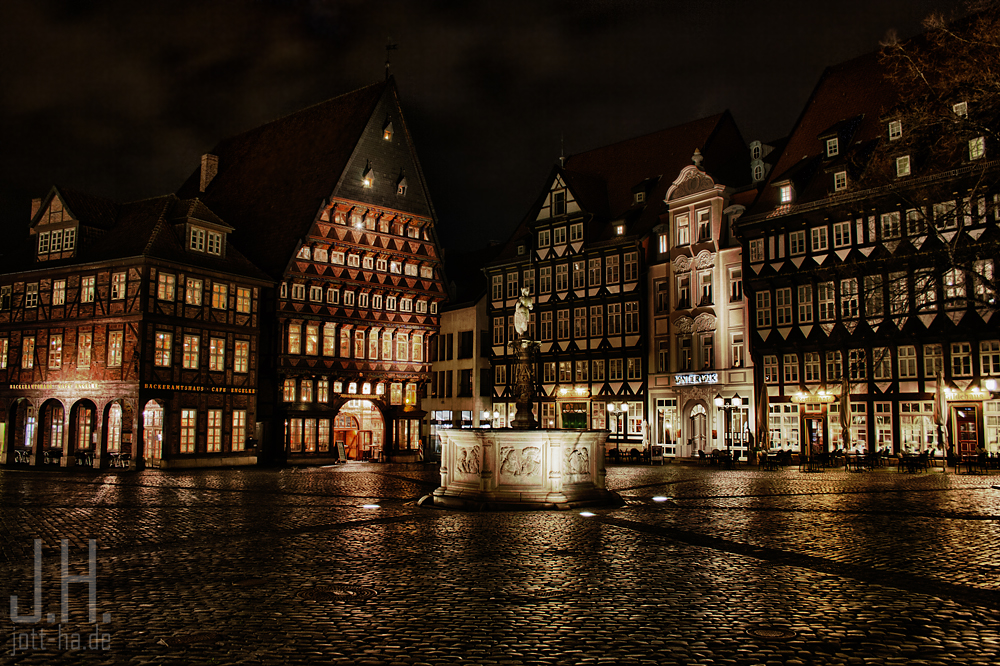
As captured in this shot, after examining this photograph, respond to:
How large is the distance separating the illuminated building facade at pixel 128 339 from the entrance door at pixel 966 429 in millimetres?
31413

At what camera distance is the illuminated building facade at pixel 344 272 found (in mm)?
44094

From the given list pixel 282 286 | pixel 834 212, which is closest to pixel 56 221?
pixel 282 286

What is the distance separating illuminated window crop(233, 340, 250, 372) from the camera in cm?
4150

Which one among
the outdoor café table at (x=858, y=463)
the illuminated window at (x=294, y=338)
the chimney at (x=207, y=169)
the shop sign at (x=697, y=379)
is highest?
the chimney at (x=207, y=169)

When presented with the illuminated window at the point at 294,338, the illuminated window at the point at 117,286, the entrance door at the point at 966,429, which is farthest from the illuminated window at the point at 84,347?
Result: the entrance door at the point at 966,429

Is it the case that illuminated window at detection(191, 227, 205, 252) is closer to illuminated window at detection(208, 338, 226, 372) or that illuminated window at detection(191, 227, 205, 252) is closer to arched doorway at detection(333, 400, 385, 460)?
illuminated window at detection(208, 338, 226, 372)

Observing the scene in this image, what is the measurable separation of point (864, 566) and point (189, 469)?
105 feet

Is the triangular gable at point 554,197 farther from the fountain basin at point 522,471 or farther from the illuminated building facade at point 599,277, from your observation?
the fountain basin at point 522,471

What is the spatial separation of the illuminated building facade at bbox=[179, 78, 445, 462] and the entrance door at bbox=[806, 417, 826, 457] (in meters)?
21.2

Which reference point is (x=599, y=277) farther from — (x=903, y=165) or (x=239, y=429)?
(x=239, y=429)

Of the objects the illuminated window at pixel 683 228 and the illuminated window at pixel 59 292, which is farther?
the illuminated window at pixel 683 228

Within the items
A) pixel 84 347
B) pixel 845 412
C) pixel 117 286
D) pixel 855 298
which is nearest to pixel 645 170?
pixel 855 298

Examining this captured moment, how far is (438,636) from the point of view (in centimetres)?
721

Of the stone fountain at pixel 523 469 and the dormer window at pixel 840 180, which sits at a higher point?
the dormer window at pixel 840 180
